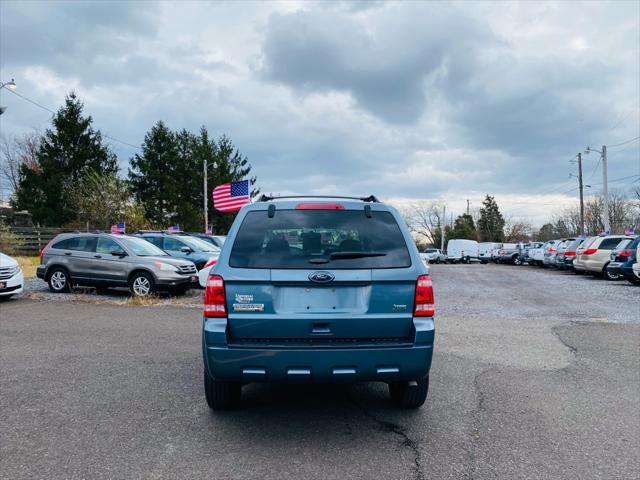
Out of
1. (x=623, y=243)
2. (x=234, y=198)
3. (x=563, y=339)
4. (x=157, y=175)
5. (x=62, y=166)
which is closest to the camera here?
(x=563, y=339)

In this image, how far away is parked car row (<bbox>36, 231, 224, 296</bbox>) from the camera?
12594 mm

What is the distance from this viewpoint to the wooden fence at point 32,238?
98.2 ft

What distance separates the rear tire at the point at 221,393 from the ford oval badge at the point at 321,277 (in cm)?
125

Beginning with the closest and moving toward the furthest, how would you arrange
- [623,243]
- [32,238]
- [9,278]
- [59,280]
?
→ [9,278]
[59,280]
[623,243]
[32,238]

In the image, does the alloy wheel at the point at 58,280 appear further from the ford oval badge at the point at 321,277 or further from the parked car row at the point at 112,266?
the ford oval badge at the point at 321,277

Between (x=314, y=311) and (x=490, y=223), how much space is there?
346ft

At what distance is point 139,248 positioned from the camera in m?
13.2

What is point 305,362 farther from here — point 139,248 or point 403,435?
point 139,248

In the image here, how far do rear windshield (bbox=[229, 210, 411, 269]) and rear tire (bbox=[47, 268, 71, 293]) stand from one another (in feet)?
36.4

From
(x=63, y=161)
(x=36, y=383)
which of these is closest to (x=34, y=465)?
(x=36, y=383)

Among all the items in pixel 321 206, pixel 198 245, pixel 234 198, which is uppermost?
pixel 234 198

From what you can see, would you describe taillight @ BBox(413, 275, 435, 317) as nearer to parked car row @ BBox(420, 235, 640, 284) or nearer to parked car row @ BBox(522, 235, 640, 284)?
parked car row @ BBox(420, 235, 640, 284)

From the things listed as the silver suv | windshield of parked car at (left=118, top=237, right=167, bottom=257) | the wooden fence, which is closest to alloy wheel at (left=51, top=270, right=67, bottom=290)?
the silver suv

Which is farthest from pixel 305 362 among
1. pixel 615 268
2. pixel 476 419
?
pixel 615 268
